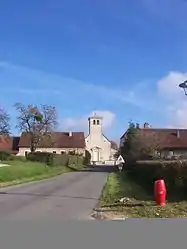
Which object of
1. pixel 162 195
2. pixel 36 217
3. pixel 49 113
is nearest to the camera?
pixel 36 217

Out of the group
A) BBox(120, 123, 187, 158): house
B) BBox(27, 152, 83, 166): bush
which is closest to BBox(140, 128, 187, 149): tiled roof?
BBox(120, 123, 187, 158): house

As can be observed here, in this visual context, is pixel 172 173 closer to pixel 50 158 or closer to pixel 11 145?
pixel 50 158

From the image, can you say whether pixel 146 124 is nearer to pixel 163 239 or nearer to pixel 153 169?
pixel 153 169

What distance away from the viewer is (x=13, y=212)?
50.1 ft

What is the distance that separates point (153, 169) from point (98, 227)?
21.1 m

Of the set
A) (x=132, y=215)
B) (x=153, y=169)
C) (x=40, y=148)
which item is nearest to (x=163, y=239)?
(x=132, y=215)

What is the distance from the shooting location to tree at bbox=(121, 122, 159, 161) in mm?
63806

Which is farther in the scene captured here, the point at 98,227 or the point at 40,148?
the point at 40,148

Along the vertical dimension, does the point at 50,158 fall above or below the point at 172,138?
below

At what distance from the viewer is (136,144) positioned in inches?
2621

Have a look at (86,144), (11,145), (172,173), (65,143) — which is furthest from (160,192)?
(86,144)

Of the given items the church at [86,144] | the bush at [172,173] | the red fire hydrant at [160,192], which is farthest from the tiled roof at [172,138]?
the red fire hydrant at [160,192]

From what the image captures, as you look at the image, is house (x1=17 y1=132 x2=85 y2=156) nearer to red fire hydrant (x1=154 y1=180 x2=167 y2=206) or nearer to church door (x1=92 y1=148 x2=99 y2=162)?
church door (x1=92 y1=148 x2=99 y2=162)

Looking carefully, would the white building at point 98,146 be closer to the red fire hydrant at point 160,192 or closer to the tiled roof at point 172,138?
the tiled roof at point 172,138
